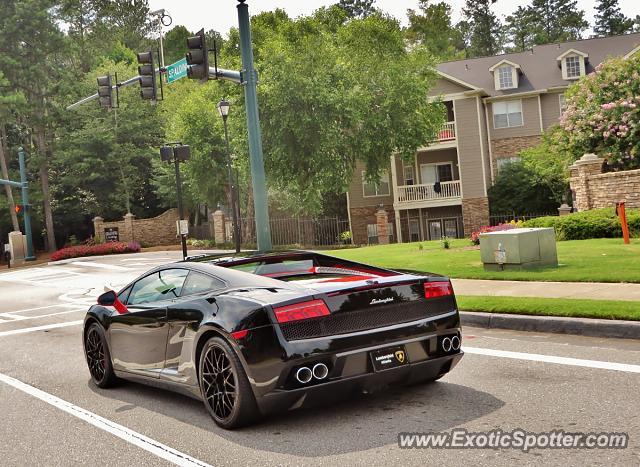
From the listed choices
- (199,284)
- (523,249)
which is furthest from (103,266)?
(199,284)

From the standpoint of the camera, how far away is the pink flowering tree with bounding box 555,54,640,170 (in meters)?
27.8

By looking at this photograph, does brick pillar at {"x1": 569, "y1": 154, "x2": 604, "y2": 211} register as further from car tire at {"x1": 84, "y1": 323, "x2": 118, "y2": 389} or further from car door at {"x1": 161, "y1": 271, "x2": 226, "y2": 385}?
car door at {"x1": 161, "y1": 271, "x2": 226, "y2": 385}

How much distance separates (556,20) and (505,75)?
4431 cm

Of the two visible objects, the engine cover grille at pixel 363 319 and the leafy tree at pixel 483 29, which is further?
the leafy tree at pixel 483 29

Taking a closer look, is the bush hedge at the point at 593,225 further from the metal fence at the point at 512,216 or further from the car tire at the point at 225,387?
the metal fence at the point at 512,216

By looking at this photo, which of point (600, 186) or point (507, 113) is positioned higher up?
point (507, 113)

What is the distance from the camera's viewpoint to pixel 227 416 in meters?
5.80

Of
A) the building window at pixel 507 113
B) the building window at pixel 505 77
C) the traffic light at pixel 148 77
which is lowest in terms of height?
the traffic light at pixel 148 77

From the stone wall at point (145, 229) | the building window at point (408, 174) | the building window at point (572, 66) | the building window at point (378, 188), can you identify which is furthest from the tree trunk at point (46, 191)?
the building window at point (572, 66)

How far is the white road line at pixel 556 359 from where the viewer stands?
22.6ft

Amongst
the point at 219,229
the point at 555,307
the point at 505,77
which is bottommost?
the point at 555,307

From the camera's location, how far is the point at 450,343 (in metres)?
6.21

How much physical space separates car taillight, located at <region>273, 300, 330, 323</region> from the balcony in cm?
3758

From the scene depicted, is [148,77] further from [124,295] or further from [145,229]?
[145,229]
